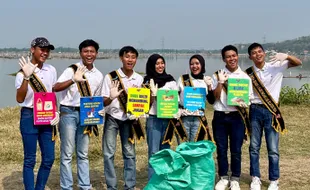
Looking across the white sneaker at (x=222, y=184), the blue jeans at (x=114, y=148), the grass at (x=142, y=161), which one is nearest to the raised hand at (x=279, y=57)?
the white sneaker at (x=222, y=184)

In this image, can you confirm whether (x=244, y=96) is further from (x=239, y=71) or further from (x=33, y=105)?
(x=33, y=105)

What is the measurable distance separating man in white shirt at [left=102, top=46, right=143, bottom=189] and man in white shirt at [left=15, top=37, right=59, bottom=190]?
647 millimetres

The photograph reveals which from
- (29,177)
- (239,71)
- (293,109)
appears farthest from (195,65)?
(293,109)

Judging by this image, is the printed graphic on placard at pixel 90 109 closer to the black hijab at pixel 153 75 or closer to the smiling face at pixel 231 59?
the black hijab at pixel 153 75

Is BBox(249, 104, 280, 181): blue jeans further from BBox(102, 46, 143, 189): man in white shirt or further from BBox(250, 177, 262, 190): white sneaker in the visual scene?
BBox(102, 46, 143, 189): man in white shirt

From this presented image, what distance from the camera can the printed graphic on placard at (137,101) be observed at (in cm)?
470

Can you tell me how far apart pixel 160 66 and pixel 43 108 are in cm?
150

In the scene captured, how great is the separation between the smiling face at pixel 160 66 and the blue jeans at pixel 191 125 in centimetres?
69

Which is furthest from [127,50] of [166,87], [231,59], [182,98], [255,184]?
[255,184]

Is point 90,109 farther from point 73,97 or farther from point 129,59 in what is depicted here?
point 129,59

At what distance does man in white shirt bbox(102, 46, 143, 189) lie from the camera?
4.70m

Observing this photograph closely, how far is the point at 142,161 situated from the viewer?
6988 mm

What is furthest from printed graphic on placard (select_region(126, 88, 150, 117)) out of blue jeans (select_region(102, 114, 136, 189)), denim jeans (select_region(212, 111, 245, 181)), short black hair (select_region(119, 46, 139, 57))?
denim jeans (select_region(212, 111, 245, 181))

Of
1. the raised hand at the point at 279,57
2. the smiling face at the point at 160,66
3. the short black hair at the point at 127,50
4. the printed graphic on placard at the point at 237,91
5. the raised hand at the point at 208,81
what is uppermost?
the short black hair at the point at 127,50
